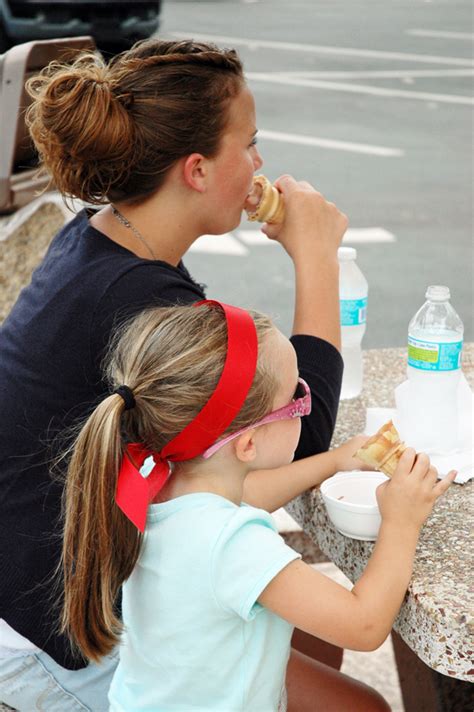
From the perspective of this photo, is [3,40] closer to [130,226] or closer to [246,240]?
[246,240]

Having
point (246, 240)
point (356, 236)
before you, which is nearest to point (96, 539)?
point (246, 240)

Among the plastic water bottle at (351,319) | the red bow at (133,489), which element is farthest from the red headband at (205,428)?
the plastic water bottle at (351,319)

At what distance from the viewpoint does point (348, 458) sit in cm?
184

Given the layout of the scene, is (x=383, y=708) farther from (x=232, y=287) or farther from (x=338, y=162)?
(x=338, y=162)

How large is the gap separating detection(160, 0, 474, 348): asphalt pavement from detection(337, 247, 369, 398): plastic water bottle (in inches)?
113

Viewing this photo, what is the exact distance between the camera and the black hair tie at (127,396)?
59.5 inches

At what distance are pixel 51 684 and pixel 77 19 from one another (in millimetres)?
8358

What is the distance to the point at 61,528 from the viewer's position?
5.84ft

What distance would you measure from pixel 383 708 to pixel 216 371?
0.69 meters

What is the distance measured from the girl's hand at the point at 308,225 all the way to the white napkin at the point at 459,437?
30 centimetres

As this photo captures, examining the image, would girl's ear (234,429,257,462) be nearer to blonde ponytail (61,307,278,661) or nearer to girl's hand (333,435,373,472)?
blonde ponytail (61,307,278,661)

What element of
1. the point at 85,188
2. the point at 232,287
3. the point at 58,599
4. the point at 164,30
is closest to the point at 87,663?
the point at 58,599

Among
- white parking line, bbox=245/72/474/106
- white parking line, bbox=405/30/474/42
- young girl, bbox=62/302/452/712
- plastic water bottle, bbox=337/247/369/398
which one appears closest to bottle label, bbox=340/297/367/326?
plastic water bottle, bbox=337/247/369/398

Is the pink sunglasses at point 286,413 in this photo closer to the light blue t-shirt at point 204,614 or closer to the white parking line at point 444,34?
the light blue t-shirt at point 204,614
